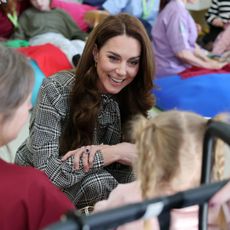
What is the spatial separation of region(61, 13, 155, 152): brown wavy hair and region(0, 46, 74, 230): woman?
597 mm

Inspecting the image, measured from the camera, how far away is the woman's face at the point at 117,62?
5.10ft

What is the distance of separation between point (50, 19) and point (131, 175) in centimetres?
209

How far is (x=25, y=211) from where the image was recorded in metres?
0.91

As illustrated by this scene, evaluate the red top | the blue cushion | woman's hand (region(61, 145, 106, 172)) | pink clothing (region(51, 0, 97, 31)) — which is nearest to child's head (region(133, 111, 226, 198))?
the red top

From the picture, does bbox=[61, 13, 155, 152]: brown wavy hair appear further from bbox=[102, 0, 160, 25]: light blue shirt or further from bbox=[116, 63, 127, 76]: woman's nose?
bbox=[102, 0, 160, 25]: light blue shirt

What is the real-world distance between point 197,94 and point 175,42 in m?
0.38

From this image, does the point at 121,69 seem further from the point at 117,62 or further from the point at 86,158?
the point at 86,158

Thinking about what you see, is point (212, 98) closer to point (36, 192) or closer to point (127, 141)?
point (127, 141)

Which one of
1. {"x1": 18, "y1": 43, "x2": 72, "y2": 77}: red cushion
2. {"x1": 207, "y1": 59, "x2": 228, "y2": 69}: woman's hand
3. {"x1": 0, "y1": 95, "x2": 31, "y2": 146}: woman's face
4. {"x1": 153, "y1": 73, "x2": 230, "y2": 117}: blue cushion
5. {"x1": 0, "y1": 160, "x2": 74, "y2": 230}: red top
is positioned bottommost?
{"x1": 153, "y1": 73, "x2": 230, "y2": 117}: blue cushion

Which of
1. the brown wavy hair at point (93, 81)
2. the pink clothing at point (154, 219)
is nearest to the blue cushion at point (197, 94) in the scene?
the brown wavy hair at point (93, 81)

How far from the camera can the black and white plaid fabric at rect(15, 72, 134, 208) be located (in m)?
1.53

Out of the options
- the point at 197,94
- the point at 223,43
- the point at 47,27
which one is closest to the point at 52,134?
the point at 197,94

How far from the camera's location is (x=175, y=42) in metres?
2.84

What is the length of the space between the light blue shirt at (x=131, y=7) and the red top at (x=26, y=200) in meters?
3.10
